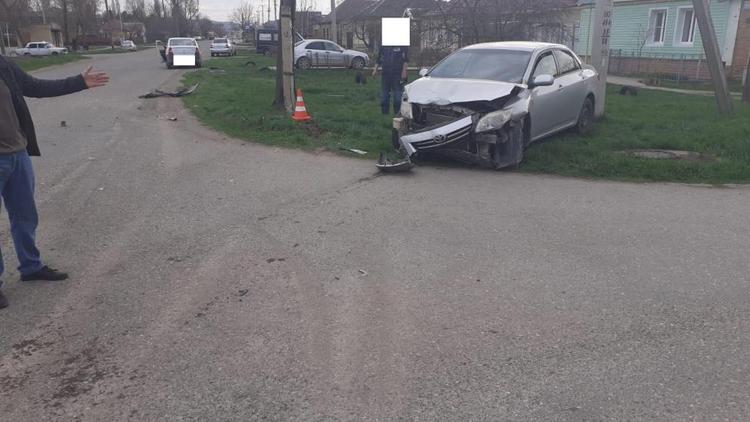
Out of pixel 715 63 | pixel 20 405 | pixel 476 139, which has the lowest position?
pixel 20 405

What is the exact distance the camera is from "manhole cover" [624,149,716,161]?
29.7 feet

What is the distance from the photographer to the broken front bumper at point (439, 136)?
316 inches

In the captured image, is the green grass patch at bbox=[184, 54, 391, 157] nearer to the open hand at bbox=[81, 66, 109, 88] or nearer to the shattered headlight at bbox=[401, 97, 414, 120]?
the shattered headlight at bbox=[401, 97, 414, 120]

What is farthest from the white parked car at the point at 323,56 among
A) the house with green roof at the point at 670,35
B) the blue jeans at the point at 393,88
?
the blue jeans at the point at 393,88

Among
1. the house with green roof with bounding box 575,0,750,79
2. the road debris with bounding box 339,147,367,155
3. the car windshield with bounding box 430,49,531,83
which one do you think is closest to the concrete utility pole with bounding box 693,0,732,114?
the car windshield with bounding box 430,49,531,83

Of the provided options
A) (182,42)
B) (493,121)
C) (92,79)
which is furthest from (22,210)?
(182,42)

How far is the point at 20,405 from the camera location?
3059 mm

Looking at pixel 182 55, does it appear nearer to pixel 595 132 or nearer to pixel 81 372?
pixel 595 132

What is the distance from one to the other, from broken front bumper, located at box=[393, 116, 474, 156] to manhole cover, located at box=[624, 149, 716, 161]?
290 centimetres

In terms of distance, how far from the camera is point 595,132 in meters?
10.9

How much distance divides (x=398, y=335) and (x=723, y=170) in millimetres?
6539

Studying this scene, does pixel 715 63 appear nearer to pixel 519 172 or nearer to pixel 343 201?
pixel 519 172

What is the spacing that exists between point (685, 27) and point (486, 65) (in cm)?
2259

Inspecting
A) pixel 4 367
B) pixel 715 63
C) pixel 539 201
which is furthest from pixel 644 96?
pixel 4 367
